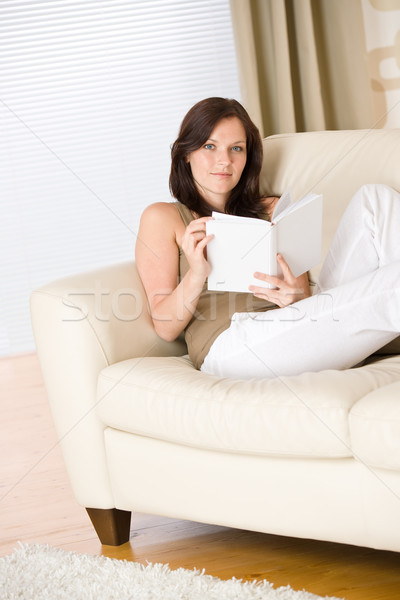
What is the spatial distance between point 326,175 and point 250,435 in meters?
0.95

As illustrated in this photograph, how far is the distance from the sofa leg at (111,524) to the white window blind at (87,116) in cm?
227

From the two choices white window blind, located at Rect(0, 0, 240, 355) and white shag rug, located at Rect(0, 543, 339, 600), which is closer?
white shag rug, located at Rect(0, 543, 339, 600)

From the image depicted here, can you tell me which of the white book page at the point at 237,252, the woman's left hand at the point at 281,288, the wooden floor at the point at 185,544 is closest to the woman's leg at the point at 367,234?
the woman's left hand at the point at 281,288

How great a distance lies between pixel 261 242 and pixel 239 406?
37 centimetres

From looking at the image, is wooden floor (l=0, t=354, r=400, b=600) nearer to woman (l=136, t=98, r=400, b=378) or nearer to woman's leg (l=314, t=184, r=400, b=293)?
woman (l=136, t=98, r=400, b=378)

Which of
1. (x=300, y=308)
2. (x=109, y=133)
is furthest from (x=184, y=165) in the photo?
(x=109, y=133)

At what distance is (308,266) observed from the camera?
1.80m

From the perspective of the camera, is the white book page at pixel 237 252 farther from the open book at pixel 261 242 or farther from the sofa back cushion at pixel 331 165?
the sofa back cushion at pixel 331 165

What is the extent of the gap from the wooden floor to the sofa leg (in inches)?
0.8

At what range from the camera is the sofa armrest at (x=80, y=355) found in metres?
1.75

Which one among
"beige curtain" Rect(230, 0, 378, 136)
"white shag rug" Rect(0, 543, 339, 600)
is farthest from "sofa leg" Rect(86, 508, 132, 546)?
"beige curtain" Rect(230, 0, 378, 136)

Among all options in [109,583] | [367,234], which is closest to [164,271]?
[367,234]

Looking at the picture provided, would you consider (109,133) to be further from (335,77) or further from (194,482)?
(194,482)

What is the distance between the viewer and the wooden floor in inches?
60.0
